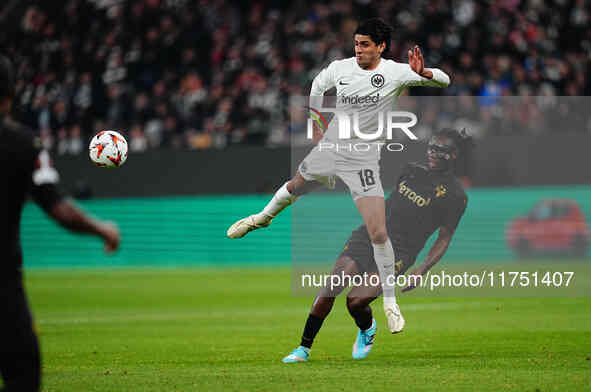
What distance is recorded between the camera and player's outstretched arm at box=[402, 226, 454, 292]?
990 cm

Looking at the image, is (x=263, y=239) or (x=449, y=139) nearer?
(x=449, y=139)

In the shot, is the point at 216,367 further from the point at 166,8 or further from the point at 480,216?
the point at 166,8

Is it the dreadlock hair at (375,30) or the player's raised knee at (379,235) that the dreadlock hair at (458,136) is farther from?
the player's raised knee at (379,235)

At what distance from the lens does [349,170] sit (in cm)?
1008

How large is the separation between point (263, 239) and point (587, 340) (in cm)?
1388

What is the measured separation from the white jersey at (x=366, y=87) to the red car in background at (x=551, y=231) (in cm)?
1254

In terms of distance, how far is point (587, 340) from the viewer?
1124 cm

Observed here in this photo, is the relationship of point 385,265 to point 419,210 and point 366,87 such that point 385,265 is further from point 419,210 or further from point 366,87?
point 366,87

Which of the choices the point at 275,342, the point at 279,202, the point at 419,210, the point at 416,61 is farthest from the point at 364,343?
the point at 416,61

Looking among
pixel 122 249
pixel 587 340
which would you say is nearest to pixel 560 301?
pixel 587 340

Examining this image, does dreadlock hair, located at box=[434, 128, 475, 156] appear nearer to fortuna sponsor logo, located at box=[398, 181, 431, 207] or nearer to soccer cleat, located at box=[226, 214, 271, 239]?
fortuna sponsor logo, located at box=[398, 181, 431, 207]

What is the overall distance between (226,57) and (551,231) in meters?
8.87

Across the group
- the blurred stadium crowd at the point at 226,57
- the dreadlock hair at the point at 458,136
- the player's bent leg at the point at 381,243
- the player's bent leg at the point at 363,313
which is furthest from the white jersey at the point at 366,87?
the blurred stadium crowd at the point at 226,57

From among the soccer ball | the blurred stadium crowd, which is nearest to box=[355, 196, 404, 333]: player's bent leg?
the soccer ball
